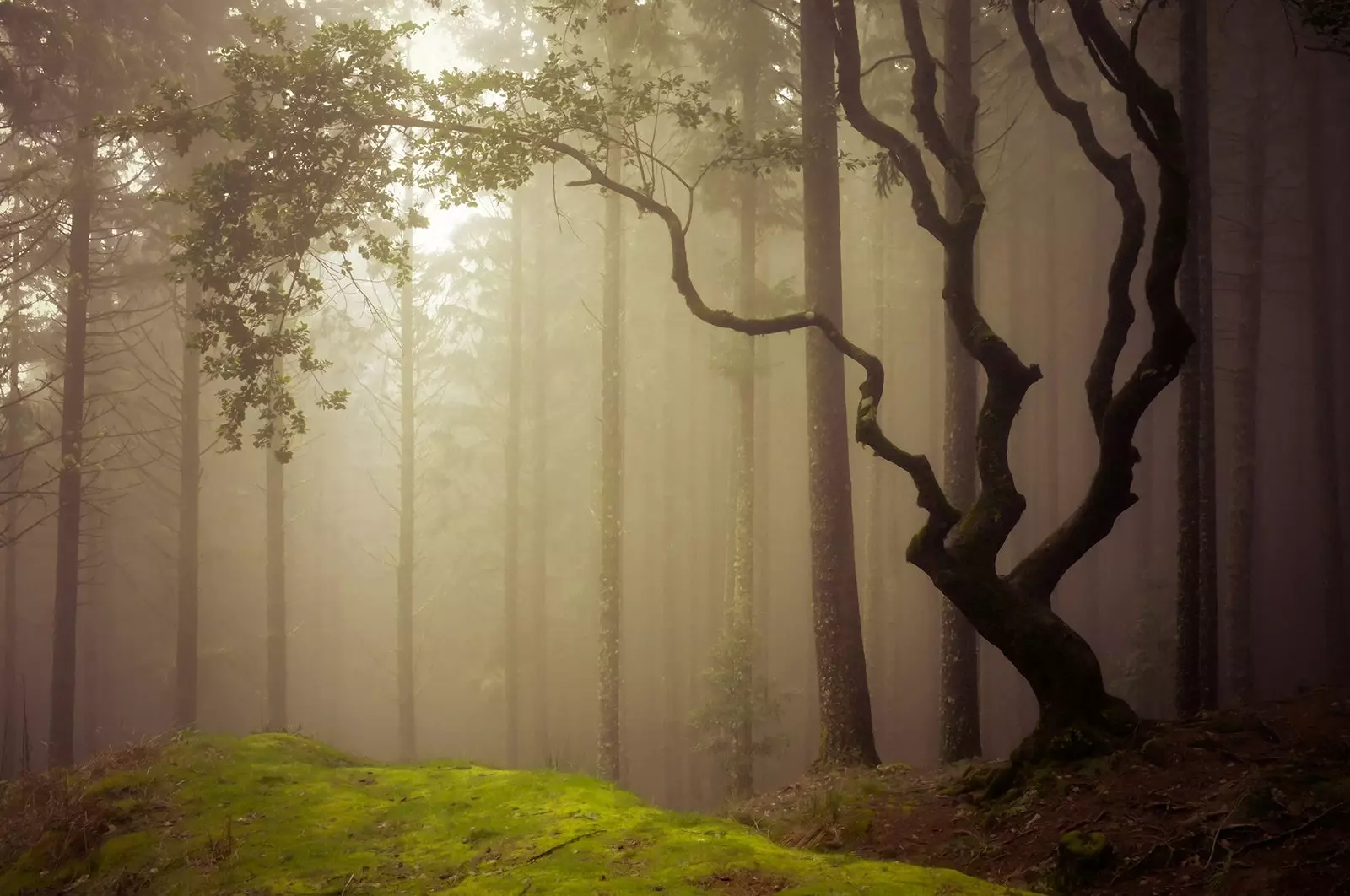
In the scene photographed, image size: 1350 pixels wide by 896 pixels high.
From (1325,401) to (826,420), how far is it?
18444 millimetres

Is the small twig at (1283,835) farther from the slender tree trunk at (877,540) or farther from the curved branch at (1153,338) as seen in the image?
the slender tree trunk at (877,540)

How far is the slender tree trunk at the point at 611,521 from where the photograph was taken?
1672cm

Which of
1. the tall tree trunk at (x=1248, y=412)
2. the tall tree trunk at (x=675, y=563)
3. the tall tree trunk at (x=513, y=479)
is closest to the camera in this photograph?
the tall tree trunk at (x=1248, y=412)

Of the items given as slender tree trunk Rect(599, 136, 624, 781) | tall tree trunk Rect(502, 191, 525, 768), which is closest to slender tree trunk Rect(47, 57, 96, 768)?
slender tree trunk Rect(599, 136, 624, 781)

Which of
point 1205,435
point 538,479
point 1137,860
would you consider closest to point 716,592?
point 538,479

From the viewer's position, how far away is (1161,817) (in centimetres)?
586

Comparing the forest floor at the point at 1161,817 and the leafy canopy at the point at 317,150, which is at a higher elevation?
the leafy canopy at the point at 317,150

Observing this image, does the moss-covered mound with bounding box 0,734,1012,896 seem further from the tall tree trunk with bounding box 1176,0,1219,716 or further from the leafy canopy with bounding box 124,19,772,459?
the tall tree trunk with bounding box 1176,0,1219,716

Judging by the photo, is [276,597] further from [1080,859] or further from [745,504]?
[1080,859]

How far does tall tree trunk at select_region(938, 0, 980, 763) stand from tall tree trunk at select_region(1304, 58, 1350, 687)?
14.5 meters

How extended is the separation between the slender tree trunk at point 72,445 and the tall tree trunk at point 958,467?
16162 millimetres

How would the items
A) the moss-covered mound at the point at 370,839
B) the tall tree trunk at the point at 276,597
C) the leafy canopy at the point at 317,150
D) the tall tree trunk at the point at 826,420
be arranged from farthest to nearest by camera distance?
the tall tree trunk at the point at 276,597 → the tall tree trunk at the point at 826,420 → the leafy canopy at the point at 317,150 → the moss-covered mound at the point at 370,839

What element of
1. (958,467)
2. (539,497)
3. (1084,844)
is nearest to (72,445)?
(539,497)

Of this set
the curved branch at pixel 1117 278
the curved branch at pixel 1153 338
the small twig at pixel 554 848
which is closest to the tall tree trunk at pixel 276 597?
the small twig at pixel 554 848
